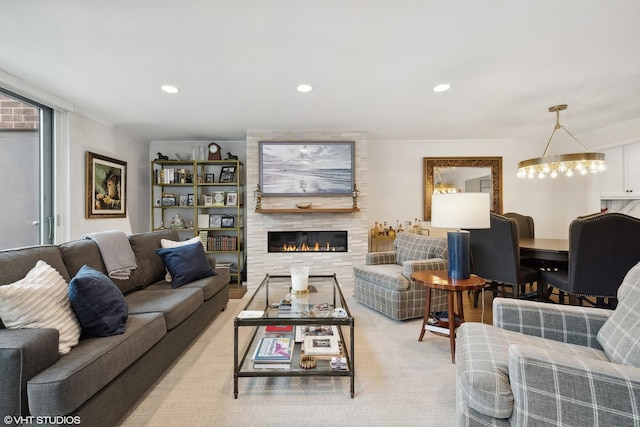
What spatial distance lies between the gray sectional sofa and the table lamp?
214 cm

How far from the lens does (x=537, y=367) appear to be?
102 centimetres

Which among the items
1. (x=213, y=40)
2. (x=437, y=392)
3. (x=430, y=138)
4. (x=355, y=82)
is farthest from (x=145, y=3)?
(x=430, y=138)

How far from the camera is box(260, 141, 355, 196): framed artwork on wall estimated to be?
4074 mm

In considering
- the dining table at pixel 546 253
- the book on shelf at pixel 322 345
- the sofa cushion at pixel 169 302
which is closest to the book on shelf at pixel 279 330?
the book on shelf at pixel 322 345

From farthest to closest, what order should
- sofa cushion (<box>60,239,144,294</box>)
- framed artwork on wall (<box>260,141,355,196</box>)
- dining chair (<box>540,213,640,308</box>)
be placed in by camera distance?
framed artwork on wall (<box>260,141,355,196</box>) → dining chair (<box>540,213,640,308</box>) → sofa cushion (<box>60,239,144,294</box>)

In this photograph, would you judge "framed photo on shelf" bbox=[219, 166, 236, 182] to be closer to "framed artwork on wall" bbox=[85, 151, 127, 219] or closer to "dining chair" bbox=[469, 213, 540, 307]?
"framed artwork on wall" bbox=[85, 151, 127, 219]

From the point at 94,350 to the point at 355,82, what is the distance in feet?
8.57

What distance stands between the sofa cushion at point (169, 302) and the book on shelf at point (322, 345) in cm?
96

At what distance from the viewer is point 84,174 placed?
3.43 meters

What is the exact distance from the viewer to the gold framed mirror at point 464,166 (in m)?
4.64

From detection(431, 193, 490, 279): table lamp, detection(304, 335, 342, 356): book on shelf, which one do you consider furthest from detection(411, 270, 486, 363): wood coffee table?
detection(304, 335, 342, 356): book on shelf

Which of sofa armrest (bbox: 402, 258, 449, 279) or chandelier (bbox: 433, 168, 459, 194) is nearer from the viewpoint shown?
sofa armrest (bbox: 402, 258, 449, 279)

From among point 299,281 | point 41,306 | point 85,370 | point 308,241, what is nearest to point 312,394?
point 299,281

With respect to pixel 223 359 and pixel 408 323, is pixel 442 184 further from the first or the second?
pixel 223 359
